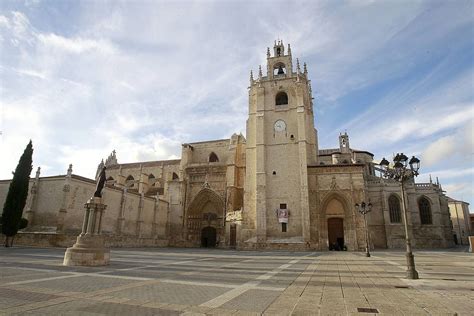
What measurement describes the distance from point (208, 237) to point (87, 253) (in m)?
26.1

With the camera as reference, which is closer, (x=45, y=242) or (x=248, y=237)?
(x=45, y=242)

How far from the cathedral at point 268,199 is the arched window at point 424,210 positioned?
0.12 m

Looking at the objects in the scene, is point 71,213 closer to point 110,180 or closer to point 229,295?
point 229,295

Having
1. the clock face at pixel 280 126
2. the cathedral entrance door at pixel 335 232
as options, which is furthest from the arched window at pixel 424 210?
the clock face at pixel 280 126

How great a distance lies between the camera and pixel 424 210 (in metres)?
34.9

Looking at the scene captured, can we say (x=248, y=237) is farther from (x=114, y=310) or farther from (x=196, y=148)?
(x=114, y=310)

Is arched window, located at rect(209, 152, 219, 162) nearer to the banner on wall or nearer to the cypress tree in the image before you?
the banner on wall

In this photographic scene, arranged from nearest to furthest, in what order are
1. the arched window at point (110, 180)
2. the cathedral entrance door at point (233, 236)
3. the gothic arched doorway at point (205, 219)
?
the cathedral entrance door at point (233, 236)
the gothic arched doorway at point (205, 219)
the arched window at point (110, 180)

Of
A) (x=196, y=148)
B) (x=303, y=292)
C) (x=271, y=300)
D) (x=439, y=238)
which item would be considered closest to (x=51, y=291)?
(x=271, y=300)

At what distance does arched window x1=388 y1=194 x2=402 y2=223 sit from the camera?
33.5 metres

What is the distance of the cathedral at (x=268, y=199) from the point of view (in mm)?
26531

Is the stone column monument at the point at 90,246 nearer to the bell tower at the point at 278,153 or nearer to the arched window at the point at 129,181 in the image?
the bell tower at the point at 278,153

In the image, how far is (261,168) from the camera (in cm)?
3036

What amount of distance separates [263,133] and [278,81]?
22.6 feet
